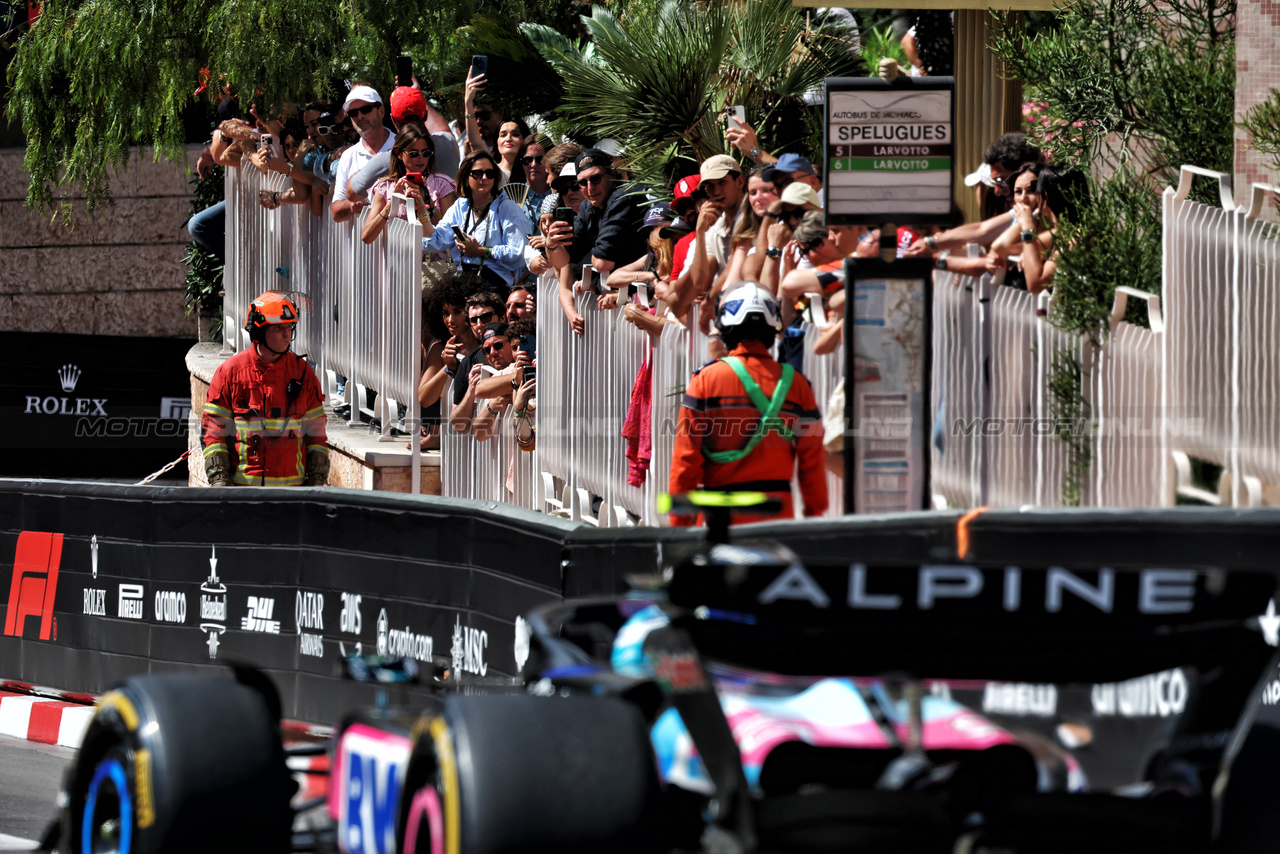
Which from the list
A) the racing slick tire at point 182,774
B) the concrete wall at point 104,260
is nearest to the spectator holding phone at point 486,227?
the racing slick tire at point 182,774

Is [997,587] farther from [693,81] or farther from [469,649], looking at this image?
[693,81]

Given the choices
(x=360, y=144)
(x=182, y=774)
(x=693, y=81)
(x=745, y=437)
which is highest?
(x=693, y=81)

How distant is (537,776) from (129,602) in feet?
23.9

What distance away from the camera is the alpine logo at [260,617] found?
31.4 ft

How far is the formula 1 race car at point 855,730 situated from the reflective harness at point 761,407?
11.7ft

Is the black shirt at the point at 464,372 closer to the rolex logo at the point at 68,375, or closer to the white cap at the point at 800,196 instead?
the white cap at the point at 800,196

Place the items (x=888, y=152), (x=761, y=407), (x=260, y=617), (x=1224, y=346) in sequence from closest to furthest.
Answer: (x=1224, y=346) < (x=888, y=152) < (x=761, y=407) < (x=260, y=617)

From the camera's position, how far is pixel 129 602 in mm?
10391

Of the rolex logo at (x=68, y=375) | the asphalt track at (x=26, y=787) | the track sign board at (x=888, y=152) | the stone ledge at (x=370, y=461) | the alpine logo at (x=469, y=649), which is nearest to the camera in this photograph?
the asphalt track at (x=26, y=787)

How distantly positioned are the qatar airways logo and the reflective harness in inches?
148

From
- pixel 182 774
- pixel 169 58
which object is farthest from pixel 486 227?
pixel 182 774

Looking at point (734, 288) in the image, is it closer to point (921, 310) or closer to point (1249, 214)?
point (921, 310)

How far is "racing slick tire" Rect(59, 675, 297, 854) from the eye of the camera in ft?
13.8

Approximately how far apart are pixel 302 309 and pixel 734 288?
28.4ft
